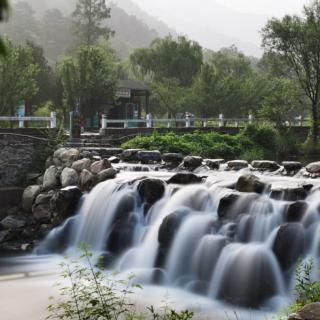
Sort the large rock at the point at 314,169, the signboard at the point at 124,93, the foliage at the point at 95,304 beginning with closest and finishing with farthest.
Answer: the foliage at the point at 95,304, the large rock at the point at 314,169, the signboard at the point at 124,93

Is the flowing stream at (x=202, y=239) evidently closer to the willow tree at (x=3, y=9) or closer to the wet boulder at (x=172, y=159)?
the wet boulder at (x=172, y=159)

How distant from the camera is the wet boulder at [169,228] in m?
12.3

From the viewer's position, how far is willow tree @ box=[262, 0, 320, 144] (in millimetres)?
32750

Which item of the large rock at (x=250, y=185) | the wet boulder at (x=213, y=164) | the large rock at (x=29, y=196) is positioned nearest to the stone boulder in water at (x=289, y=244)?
the large rock at (x=250, y=185)

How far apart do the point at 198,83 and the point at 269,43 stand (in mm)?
9638

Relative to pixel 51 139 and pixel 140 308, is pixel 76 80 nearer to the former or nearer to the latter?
pixel 51 139

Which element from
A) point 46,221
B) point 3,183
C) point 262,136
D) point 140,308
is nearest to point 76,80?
point 262,136

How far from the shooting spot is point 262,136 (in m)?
30.8

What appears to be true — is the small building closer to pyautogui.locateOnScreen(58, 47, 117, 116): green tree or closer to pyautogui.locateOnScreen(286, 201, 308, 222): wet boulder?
pyautogui.locateOnScreen(58, 47, 117, 116): green tree

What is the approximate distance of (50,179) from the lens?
18188mm

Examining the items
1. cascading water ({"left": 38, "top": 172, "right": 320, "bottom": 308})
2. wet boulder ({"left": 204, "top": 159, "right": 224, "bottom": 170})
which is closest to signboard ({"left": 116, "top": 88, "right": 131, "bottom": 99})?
wet boulder ({"left": 204, "top": 159, "right": 224, "bottom": 170})

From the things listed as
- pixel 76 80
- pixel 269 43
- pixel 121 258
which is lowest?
pixel 121 258

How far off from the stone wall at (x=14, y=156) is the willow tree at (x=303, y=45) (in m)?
18.6

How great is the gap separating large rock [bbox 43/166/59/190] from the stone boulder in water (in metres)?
9.39
